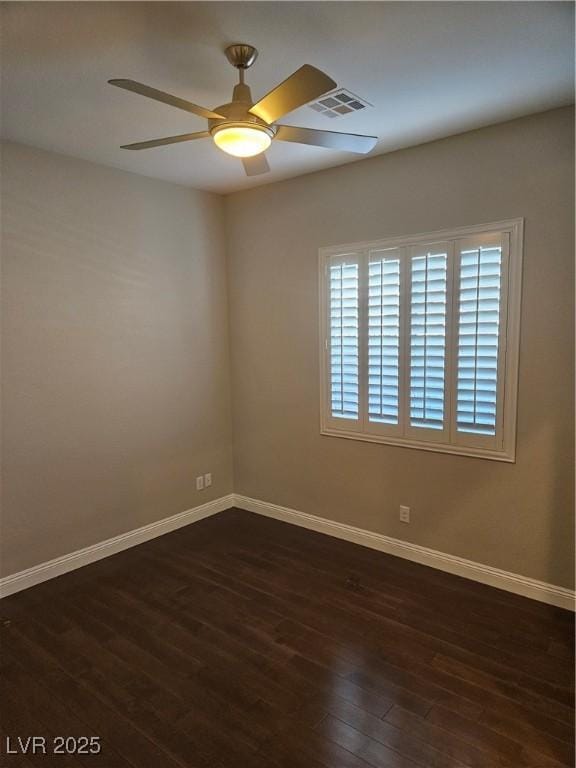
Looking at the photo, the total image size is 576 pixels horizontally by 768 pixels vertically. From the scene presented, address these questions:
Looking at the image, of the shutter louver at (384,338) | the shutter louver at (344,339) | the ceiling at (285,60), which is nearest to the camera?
the ceiling at (285,60)

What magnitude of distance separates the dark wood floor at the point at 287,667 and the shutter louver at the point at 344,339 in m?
1.19

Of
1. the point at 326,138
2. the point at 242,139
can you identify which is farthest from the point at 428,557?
the point at 242,139

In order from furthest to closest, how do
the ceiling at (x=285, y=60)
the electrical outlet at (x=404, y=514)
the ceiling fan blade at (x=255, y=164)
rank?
the electrical outlet at (x=404, y=514), the ceiling fan blade at (x=255, y=164), the ceiling at (x=285, y=60)

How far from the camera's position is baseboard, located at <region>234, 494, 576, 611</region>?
9.53ft

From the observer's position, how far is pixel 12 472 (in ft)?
10.1

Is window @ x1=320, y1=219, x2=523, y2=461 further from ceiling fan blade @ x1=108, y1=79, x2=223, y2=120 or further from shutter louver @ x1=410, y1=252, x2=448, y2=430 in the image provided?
ceiling fan blade @ x1=108, y1=79, x2=223, y2=120

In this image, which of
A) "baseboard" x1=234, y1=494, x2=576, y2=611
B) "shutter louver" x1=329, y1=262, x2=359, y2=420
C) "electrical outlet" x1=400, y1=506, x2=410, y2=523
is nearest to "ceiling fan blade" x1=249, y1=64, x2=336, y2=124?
"shutter louver" x1=329, y1=262, x2=359, y2=420

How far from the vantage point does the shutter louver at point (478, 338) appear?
294 centimetres

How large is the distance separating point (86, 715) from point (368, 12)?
3.13 meters

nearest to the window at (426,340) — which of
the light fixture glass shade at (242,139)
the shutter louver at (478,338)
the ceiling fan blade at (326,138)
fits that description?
the shutter louver at (478,338)

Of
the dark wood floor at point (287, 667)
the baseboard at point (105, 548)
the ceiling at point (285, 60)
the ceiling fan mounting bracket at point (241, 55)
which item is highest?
the ceiling at point (285, 60)

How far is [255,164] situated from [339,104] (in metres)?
0.61

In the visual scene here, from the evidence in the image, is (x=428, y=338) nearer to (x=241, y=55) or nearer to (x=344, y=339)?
(x=344, y=339)

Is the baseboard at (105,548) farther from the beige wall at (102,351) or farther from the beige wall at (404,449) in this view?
the beige wall at (404,449)
